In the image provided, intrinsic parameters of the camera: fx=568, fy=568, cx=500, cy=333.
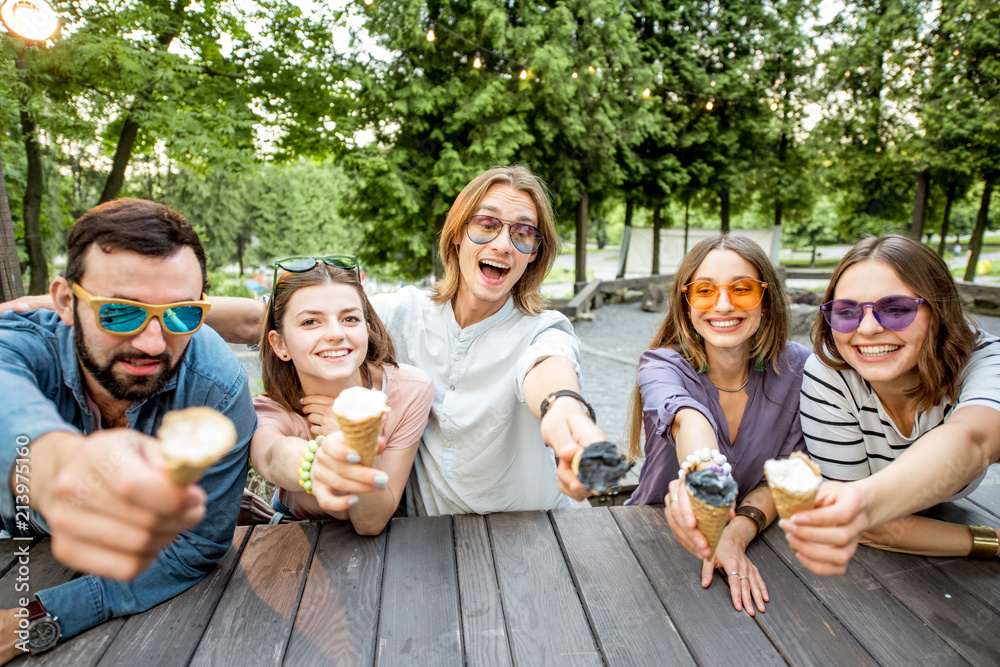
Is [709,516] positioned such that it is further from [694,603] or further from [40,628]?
[40,628]

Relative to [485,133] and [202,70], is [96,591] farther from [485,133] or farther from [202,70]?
[485,133]

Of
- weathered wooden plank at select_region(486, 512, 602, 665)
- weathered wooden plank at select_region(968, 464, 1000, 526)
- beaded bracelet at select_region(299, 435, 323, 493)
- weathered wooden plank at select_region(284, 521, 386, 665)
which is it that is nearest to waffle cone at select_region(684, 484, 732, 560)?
weathered wooden plank at select_region(486, 512, 602, 665)

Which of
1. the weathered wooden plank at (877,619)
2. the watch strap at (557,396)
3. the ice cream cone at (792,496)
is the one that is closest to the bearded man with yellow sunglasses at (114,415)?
the watch strap at (557,396)

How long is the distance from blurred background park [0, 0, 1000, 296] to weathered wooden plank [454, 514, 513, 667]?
526 cm

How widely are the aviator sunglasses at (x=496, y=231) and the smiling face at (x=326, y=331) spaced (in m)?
0.74

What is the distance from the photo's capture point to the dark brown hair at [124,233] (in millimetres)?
1743

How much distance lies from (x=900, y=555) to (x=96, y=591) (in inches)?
117

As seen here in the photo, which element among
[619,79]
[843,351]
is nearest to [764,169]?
[619,79]

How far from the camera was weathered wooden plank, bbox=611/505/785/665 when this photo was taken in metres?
1.79

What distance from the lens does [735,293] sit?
Answer: 2.77 meters

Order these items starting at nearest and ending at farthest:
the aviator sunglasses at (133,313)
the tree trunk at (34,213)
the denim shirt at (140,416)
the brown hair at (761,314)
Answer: the aviator sunglasses at (133,313) < the denim shirt at (140,416) < the brown hair at (761,314) < the tree trunk at (34,213)

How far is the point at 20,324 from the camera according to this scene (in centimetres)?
193

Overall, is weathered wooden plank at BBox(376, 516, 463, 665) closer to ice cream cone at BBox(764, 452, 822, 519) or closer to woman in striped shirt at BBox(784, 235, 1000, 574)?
ice cream cone at BBox(764, 452, 822, 519)

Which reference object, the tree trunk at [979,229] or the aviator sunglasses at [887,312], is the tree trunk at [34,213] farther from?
the tree trunk at [979,229]
